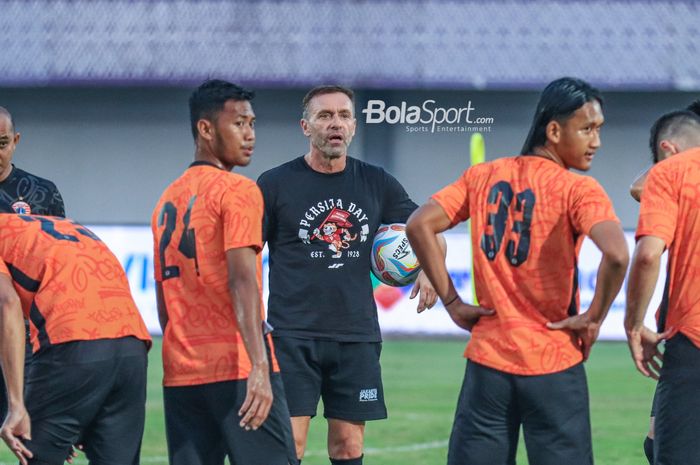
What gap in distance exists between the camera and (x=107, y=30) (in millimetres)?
24688

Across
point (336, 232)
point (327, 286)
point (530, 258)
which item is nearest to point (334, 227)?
point (336, 232)

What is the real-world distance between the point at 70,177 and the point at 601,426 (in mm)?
15217

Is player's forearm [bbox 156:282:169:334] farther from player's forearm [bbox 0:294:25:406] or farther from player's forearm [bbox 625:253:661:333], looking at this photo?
player's forearm [bbox 625:253:661:333]

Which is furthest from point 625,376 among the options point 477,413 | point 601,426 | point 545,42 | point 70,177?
point 70,177

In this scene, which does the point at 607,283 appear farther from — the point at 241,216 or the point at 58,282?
the point at 58,282

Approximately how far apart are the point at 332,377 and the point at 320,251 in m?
0.73

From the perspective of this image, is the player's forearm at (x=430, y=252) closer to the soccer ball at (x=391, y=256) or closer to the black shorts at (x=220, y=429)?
the black shorts at (x=220, y=429)

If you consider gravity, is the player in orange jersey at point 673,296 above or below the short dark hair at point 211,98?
below

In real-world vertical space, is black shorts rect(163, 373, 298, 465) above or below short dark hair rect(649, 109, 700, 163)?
below

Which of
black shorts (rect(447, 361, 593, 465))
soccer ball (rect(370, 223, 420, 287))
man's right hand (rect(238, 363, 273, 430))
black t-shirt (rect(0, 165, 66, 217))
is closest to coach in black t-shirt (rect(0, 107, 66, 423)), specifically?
black t-shirt (rect(0, 165, 66, 217))

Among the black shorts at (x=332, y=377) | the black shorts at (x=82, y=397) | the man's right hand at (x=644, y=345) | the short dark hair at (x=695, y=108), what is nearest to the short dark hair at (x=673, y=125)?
the short dark hair at (x=695, y=108)

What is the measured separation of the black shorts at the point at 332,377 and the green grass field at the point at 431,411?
1888 millimetres

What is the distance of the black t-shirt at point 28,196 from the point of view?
22.6 ft

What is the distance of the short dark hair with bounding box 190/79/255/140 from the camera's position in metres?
5.53
